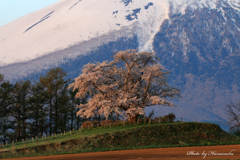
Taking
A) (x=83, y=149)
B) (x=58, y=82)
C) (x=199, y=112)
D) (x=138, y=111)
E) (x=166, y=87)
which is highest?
(x=58, y=82)

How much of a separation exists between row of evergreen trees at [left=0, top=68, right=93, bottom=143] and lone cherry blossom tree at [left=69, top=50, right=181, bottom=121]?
680 inches

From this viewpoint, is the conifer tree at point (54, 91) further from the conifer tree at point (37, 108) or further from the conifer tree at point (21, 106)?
the conifer tree at point (21, 106)

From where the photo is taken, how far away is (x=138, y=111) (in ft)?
127

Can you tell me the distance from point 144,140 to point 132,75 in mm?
14876

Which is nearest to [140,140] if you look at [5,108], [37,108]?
[37,108]

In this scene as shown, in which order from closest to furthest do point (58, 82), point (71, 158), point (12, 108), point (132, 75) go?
point (71, 158)
point (132, 75)
point (12, 108)
point (58, 82)

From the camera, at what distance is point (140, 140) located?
3141 centimetres

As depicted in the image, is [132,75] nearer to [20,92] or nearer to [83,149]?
[83,149]

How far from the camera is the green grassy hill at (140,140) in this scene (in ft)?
96.0

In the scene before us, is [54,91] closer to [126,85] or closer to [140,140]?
[126,85]

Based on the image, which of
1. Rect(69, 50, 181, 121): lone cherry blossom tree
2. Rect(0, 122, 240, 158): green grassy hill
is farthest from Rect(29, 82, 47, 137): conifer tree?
Rect(0, 122, 240, 158): green grassy hill

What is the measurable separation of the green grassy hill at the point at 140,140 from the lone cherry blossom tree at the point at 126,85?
6.01 meters

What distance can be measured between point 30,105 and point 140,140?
1377 inches

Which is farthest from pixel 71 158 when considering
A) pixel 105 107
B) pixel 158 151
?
pixel 105 107
